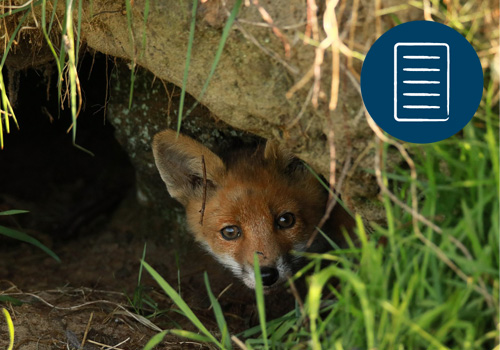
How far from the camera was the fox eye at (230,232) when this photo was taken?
3.26 meters

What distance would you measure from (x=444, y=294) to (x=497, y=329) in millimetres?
187

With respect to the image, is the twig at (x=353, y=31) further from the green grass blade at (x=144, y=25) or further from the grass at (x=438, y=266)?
the green grass blade at (x=144, y=25)

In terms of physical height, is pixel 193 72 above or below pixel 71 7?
below

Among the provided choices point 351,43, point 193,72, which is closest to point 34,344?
point 193,72

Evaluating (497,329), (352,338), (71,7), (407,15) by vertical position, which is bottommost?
(352,338)

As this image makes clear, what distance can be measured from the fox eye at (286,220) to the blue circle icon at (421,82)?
1249mm

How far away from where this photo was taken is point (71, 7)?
245 centimetres

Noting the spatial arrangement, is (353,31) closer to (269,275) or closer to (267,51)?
(267,51)

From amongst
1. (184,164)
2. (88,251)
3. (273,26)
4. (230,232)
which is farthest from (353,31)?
(88,251)

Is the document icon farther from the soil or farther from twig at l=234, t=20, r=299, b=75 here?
the soil

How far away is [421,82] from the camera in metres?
2.05

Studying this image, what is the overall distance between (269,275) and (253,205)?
0.44 m

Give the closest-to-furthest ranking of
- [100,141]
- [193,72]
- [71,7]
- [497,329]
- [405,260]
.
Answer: [497,329] → [405,260] → [71,7] → [193,72] → [100,141]

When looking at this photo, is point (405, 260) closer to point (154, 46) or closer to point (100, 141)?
point (154, 46)
